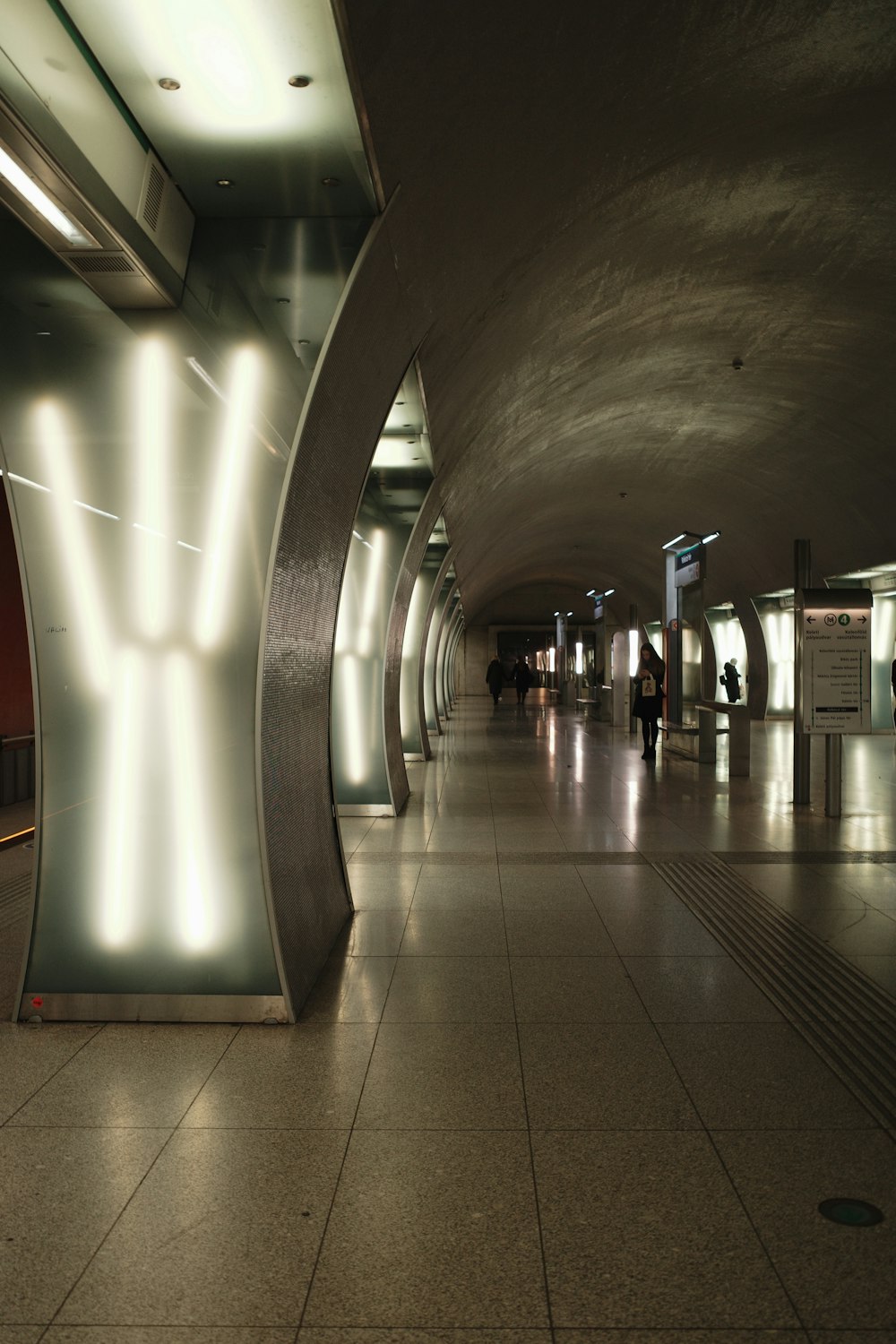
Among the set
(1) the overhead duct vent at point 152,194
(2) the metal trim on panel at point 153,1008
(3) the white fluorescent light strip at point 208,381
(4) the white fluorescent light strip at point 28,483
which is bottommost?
(2) the metal trim on panel at point 153,1008

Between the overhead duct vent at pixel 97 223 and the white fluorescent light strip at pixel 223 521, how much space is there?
0.50m

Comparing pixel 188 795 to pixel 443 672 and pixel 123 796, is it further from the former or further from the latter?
pixel 443 672

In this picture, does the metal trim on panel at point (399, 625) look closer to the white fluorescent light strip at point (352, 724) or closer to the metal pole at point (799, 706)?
the white fluorescent light strip at point (352, 724)

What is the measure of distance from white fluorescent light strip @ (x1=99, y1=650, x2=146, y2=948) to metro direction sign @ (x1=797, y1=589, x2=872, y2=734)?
24.3 ft

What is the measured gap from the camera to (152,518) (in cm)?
443

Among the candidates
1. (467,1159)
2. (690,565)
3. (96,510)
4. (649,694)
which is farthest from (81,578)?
(649,694)

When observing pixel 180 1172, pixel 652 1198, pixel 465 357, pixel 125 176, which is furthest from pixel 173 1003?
pixel 465 357

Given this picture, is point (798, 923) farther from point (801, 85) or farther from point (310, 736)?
point (801, 85)

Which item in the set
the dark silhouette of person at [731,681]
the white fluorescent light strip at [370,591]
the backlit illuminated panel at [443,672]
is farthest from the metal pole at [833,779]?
the backlit illuminated panel at [443,672]

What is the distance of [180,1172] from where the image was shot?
3076mm

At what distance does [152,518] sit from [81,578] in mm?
379

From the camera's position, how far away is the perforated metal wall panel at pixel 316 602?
444 cm

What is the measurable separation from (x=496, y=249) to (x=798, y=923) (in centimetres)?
388

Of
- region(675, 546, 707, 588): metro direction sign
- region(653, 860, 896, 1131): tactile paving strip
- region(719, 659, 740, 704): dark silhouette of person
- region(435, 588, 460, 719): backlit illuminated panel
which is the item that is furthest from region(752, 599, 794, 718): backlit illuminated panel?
region(653, 860, 896, 1131): tactile paving strip
